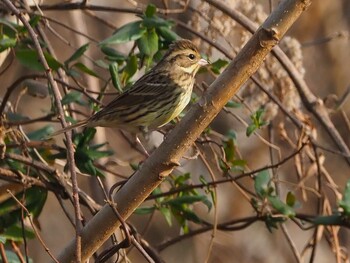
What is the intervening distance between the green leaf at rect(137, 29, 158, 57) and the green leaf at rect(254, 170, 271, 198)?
2.36 feet

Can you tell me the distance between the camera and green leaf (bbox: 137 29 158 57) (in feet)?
13.0

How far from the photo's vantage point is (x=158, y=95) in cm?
412

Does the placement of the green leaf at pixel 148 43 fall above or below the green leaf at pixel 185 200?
above

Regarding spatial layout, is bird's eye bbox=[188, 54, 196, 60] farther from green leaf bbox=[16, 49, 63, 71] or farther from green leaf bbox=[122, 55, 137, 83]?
green leaf bbox=[16, 49, 63, 71]

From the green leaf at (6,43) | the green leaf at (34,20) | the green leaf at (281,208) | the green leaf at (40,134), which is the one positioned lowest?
the green leaf at (40,134)

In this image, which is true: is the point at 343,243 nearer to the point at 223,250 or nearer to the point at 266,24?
Result: the point at 223,250

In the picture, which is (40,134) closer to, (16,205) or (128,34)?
(16,205)

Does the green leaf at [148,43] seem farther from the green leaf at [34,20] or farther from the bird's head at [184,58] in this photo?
the green leaf at [34,20]

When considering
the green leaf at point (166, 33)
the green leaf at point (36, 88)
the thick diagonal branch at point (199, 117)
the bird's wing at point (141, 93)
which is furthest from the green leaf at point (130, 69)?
the thick diagonal branch at point (199, 117)

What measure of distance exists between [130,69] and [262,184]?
77cm

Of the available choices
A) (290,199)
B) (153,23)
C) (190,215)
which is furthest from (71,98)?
(290,199)

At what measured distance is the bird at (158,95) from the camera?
13.1 feet

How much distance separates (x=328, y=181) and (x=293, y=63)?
574mm

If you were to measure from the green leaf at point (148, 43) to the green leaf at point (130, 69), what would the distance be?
0.17 ft
